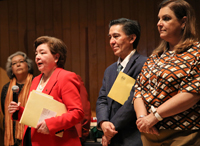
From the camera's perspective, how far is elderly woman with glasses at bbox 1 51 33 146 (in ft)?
12.2

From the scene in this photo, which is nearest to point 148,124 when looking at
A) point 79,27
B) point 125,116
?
point 125,116

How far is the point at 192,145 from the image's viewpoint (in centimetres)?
136

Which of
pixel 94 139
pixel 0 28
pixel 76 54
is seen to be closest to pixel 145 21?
pixel 76 54

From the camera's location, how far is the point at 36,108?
6.53ft

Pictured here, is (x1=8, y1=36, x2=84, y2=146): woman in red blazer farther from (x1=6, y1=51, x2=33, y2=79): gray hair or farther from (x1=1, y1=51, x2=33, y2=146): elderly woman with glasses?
(x1=6, y1=51, x2=33, y2=79): gray hair

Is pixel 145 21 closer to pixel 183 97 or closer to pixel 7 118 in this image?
pixel 7 118

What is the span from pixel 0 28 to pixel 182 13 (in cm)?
373

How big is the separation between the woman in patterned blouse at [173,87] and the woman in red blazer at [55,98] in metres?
0.65

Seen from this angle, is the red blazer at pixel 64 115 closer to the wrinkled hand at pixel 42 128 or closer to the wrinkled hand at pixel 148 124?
the wrinkled hand at pixel 42 128

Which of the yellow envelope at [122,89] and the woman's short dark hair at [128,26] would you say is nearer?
the yellow envelope at [122,89]

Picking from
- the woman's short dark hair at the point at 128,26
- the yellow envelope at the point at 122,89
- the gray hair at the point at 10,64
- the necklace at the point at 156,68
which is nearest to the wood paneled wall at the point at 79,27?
the gray hair at the point at 10,64

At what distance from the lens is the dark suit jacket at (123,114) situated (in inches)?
73.3

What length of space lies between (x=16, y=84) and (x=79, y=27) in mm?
1400

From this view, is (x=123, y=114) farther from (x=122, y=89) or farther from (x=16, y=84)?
(x=16, y=84)
